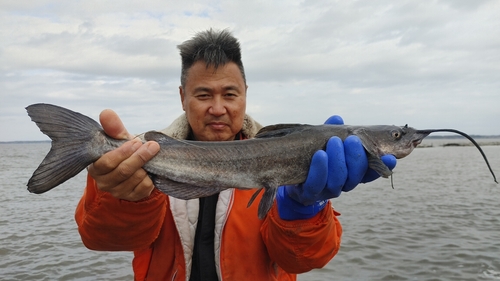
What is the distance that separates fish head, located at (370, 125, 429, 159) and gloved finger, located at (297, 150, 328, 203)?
594mm

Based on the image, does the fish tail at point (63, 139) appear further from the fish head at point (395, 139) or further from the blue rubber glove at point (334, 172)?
the fish head at point (395, 139)

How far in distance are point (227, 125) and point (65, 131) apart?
5.53 feet

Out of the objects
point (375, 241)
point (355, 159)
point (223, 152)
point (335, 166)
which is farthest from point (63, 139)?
point (375, 241)

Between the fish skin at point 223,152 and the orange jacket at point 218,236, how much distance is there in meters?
0.40

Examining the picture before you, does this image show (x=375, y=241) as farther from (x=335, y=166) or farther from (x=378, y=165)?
(x=335, y=166)

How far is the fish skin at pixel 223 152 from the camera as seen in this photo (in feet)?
8.79

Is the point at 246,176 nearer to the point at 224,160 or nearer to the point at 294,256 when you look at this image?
the point at 224,160

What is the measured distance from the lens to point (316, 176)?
9.65 feet

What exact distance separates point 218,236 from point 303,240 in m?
0.83

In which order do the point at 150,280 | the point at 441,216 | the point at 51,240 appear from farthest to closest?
the point at 441,216, the point at 51,240, the point at 150,280

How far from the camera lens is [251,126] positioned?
14.3 ft

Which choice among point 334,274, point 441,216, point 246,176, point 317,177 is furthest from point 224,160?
point 441,216

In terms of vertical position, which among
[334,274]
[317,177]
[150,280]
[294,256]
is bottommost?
[334,274]

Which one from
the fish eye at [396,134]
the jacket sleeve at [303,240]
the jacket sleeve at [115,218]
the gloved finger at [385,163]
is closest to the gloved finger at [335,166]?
the gloved finger at [385,163]
